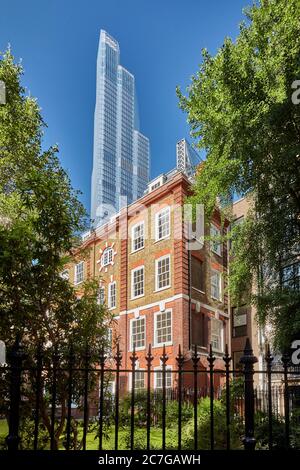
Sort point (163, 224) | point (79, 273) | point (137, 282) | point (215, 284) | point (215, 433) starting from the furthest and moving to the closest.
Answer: point (79, 273)
point (215, 284)
point (137, 282)
point (163, 224)
point (215, 433)

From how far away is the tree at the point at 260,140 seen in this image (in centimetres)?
1199

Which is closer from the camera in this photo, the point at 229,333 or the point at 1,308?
the point at 1,308

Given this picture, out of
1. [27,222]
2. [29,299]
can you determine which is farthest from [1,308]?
[27,222]

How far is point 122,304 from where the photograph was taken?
29.5 m

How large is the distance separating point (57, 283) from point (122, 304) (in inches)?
901

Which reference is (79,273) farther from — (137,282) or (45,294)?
(45,294)

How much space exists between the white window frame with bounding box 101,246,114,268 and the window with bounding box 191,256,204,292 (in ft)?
22.4

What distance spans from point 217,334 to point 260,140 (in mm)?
18788

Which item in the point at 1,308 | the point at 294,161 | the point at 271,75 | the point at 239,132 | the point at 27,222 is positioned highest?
the point at 271,75

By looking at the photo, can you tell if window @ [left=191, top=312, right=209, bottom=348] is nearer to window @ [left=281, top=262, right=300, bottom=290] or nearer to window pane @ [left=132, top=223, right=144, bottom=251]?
window pane @ [left=132, top=223, right=144, bottom=251]

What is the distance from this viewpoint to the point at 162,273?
26.8 meters

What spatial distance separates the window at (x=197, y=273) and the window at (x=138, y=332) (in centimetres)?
382

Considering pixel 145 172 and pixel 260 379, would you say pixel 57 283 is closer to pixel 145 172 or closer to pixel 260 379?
pixel 260 379

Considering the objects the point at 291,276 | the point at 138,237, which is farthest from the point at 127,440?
the point at 138,237
